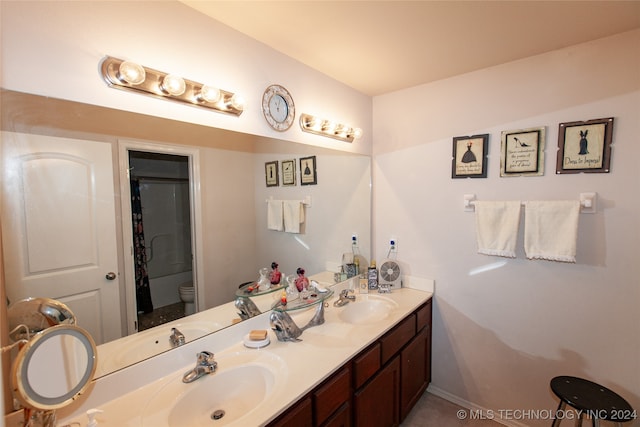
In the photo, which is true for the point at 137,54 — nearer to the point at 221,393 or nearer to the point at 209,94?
the point at 209,94

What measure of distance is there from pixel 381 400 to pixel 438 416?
28.9 inches

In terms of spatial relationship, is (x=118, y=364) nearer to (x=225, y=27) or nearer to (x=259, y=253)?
(x=259, y=253)

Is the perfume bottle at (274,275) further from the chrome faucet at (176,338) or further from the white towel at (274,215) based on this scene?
the chrome faucet at (176,338)

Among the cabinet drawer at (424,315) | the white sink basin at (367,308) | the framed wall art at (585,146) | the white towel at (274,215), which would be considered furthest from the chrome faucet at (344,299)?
the framed wall art at (585,146)

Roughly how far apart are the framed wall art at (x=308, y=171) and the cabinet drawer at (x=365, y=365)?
1.14 meters

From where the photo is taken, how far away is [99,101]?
1024mm

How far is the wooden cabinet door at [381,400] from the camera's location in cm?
150

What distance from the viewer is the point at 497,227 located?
1877 mm

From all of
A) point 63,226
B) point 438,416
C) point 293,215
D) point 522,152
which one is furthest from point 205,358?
point 522,152

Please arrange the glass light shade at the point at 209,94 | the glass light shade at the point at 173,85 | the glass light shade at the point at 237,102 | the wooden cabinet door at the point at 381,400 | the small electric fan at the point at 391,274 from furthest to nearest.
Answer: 1. the small electric fan at the point at 391,274
2. the wooden cabinet door at the point at 381,400
3. the glass light shade at the point at 237,102
4. the glass light shade at the point at 209,94
5. the glass light shade at the point at 173,85

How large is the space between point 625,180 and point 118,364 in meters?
2.58

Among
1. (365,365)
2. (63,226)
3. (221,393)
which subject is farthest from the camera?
(365,365)

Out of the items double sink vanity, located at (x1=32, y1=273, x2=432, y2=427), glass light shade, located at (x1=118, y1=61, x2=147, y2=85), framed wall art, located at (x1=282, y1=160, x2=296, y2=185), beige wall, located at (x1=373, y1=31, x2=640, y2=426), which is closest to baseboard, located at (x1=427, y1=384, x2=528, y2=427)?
beige wall, located at (x1=373, y1=31, x2=640, y2=426)

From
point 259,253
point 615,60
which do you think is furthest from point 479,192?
point 259,253
